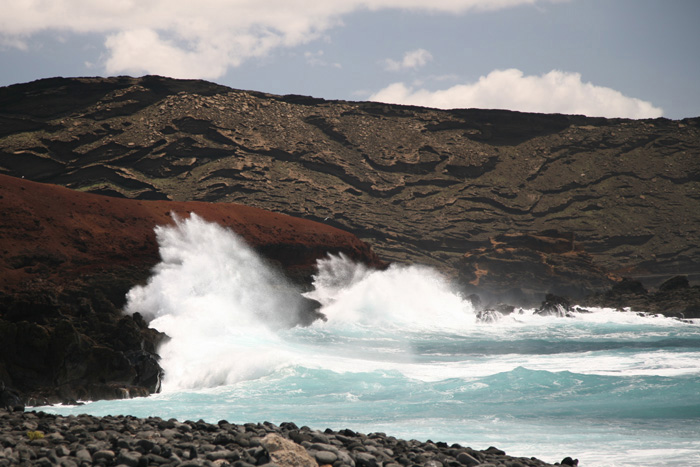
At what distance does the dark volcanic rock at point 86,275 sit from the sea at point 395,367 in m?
0.77

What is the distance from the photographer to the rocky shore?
5.86m

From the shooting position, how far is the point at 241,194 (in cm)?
6241

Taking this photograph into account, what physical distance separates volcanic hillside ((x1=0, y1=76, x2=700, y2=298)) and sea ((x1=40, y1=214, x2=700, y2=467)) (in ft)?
95.9

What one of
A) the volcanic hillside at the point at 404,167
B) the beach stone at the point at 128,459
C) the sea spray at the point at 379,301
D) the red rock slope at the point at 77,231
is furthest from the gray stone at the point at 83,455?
the volcanic hillside at the point at 404,167

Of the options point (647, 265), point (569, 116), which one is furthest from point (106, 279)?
point (569, 116)

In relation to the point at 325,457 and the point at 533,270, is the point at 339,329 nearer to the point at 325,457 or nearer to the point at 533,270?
the point at 325,457

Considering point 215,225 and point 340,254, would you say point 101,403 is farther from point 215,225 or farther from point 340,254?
point 340,254

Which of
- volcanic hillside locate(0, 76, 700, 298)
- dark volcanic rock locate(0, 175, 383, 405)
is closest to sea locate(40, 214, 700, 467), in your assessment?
dark volcanic rock locate(0, 175, 383, 405)

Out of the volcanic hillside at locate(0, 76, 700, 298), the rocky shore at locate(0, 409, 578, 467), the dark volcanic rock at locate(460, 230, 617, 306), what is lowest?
the rocky shore at locate(0, 409, 578, 467)

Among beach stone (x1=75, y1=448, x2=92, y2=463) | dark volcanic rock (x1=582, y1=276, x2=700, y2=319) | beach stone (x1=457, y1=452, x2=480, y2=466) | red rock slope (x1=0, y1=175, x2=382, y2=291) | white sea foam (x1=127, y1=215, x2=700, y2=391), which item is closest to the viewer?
beach stone (x1=75, y1=448, x2=92, y2=463)

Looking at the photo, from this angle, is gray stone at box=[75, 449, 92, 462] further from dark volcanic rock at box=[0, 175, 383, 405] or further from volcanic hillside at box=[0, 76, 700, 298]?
volcanic hillside at box=[0, 76, 700, 298]

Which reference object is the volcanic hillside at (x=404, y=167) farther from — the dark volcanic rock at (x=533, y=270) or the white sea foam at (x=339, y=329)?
the white sea foam at (x=339, y=329)

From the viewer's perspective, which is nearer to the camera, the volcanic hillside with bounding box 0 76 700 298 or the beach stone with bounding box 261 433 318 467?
the beach stone with bounding box 261 433 318 467

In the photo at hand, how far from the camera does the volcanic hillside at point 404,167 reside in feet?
203
